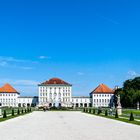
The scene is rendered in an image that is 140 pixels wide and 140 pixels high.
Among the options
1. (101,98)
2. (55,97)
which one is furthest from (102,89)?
(55,97)

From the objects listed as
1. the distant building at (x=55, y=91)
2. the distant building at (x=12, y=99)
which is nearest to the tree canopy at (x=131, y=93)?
the distant building at (x=55, y=91)

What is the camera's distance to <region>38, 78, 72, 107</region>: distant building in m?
143

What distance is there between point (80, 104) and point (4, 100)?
29.7 m

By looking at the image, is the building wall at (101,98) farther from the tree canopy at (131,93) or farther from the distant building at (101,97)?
the tree canopy at (131,93)

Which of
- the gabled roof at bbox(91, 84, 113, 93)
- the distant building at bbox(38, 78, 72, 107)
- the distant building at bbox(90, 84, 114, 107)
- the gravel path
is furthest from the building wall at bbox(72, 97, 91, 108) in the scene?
the gravel path

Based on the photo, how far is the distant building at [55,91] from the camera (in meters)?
143

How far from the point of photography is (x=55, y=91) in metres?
144

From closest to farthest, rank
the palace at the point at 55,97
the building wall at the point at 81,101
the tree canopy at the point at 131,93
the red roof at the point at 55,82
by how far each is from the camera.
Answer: the tree canopy at the point at 131,93, the palace at the point at 55,97, the building wall at the point at 81,101, the red roof at the point at 55,82

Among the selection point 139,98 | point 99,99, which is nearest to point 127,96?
point 139,98

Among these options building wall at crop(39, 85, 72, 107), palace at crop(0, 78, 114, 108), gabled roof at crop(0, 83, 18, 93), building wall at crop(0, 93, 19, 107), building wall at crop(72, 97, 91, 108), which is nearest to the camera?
building wall at crop(0, 93, 19, 107)

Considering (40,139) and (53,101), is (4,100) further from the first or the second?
(40,139)

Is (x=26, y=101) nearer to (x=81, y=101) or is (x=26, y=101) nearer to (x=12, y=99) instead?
(x=12, y=99)

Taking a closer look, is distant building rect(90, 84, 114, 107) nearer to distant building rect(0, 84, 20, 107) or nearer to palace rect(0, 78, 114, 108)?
palace rect(0, 78, 114, 108)

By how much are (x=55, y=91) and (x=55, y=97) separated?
314 cm
